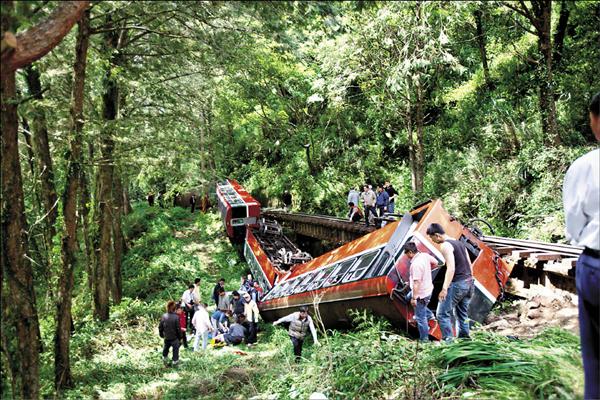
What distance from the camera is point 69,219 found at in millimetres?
8219

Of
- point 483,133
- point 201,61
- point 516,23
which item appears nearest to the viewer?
point 201,61

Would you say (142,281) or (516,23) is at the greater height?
(516,23)

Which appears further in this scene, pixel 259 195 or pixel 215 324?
pixel 259 195

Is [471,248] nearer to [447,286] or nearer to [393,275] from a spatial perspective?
[393,275]

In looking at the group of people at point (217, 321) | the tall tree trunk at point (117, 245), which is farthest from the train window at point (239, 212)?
the group of people at point (217, 321)

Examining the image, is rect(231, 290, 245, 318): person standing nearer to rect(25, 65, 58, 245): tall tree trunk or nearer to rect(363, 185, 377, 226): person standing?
rect(25, 65, 58, 245): tall tree trunk

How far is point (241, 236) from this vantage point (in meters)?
23.4

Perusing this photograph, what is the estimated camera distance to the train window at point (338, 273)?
9.88 metres

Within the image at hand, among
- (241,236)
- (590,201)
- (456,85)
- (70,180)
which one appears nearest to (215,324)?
(70,180)

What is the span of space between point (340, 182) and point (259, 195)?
24.2ft

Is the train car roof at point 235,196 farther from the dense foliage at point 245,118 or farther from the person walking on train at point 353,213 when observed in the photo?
the person walking on train at point 353,213

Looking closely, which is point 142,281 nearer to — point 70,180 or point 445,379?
point 70,180

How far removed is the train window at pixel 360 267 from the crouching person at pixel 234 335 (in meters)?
4.26

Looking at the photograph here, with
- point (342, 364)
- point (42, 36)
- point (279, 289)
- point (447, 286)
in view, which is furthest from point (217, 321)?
point (42, 36)
